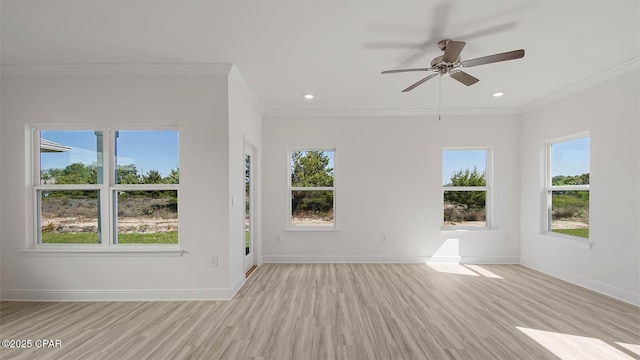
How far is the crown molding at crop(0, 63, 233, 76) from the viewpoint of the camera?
3.10 meters

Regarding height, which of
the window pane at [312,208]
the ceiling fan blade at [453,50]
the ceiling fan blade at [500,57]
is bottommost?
the window pane at [312,208]

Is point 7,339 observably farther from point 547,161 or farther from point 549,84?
point 547,161

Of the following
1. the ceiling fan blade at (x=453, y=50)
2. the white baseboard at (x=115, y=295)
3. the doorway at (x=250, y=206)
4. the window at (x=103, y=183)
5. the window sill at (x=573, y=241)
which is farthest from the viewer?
the doorway at (x=250, y=206)

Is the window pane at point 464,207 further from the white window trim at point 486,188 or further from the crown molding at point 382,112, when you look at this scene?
the crown molding at point 382,112

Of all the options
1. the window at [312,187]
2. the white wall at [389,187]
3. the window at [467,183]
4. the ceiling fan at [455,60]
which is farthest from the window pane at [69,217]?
the window at [467,183]

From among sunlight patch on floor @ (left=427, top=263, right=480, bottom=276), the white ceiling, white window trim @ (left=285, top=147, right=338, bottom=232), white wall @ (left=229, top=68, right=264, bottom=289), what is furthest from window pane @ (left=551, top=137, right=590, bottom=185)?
white wall @ (left=229, top=68, right=264, bottom=289)

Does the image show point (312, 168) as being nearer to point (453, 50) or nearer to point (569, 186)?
point (453, 50)

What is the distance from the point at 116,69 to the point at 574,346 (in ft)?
17.4

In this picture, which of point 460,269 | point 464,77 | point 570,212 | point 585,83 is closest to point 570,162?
point 570,212

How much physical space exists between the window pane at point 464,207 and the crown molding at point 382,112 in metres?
1.44

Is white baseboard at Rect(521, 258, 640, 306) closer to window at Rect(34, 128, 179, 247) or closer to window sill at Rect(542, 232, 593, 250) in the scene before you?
window sill at Rect(542, 232, 593, 250)

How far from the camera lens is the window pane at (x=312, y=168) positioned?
4969mm

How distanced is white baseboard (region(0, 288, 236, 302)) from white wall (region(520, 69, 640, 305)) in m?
4.66

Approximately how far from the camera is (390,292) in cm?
343
